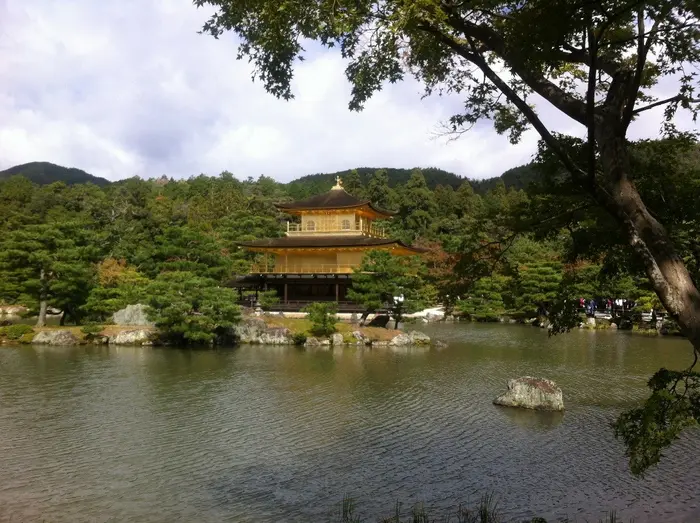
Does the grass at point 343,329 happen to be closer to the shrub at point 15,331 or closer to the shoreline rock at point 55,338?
the shoreline rock at point 55,338

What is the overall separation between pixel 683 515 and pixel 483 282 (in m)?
26.1

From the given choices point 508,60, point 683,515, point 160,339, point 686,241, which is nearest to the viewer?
point 508,60

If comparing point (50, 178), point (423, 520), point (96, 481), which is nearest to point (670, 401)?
point (423, 520)

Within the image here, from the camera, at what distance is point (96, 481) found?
6805mm

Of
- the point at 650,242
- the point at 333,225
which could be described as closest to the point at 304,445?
the point at 650,242

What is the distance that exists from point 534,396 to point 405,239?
117 feet

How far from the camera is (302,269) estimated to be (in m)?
27.5

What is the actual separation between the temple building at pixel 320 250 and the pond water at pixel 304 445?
11.0 meters

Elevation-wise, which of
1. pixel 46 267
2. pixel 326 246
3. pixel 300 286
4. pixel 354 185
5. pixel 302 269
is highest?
pixel 354 185

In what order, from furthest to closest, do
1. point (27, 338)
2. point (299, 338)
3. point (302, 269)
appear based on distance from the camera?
point (302, 269)
point (299, 338)
point (27, 338)

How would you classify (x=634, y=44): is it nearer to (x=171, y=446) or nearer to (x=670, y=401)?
(x=670, y=401)

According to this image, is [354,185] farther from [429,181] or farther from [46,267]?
[429,181]

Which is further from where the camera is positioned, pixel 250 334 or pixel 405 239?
pixel 405 239

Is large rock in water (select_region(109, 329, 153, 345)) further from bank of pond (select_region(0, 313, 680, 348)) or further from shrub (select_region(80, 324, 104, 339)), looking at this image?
shrub (select_region(80, 324, 104, 339))
